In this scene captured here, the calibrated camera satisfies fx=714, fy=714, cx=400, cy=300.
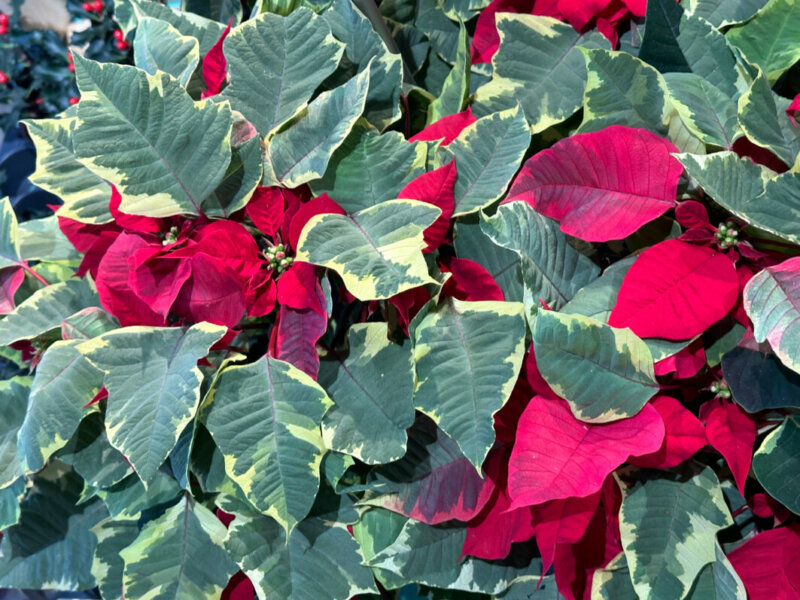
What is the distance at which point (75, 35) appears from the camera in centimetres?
127

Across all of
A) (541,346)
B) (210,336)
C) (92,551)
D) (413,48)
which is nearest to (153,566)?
(92,551)

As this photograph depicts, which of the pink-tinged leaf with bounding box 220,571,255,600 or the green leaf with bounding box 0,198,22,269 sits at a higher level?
the green leaf with bounding box 0,198,22,269

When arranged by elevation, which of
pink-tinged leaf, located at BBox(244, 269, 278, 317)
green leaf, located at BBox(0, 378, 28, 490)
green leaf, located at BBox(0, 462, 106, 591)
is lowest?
green leaf, located at BBox(0, 462, 106, 591)

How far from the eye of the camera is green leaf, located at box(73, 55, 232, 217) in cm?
46

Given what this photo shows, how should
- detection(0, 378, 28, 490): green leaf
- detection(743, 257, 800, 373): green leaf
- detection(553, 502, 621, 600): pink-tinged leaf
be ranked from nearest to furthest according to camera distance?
detection(743, 257, 800, 373): green leaf < detection(553, 502, 621, 600): pink-tinged leaf < detection(0, 378, 28, 490): green leaf

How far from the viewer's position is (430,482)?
0.50 m

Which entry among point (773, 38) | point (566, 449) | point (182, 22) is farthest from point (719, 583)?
point (182, 22)

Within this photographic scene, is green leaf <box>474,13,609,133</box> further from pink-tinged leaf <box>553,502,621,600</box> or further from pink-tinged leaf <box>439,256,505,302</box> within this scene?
pink-tinged leaf <box>553,502,621,600</box>

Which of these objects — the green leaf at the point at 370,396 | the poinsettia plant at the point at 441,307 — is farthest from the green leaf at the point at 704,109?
the green leaf at the point at 370,396

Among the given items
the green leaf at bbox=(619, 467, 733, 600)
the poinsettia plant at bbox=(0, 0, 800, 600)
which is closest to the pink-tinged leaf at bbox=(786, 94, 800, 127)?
the poinsettia plant at bbox=(0, 0, 800, 600)

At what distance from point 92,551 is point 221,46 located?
43 centimetres

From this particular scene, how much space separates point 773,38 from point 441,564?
416 millimetres

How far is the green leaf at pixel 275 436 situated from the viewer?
469 millimetres

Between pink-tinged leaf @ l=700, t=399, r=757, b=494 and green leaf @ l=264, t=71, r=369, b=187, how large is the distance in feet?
0.95
